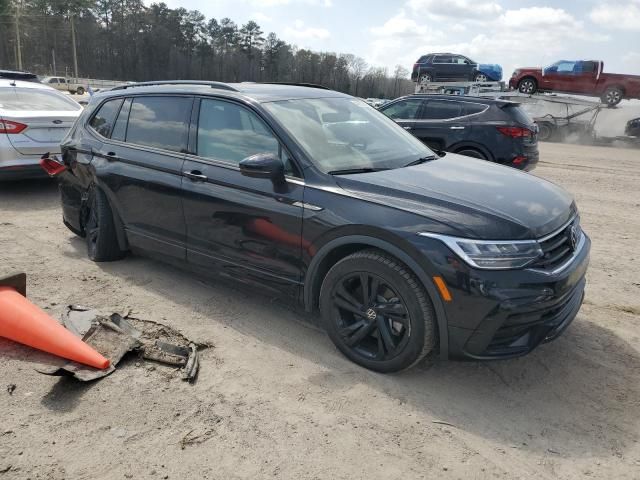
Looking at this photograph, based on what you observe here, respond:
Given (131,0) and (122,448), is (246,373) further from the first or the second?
(131,0)

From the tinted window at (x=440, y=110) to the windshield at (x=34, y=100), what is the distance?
6153 millimetres

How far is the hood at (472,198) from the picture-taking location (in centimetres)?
295

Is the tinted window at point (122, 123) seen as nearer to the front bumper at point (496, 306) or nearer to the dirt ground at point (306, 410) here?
the dirt ground at point (306, 410)

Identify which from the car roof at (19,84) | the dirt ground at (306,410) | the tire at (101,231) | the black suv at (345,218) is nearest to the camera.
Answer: the dirt ground at (306,410)

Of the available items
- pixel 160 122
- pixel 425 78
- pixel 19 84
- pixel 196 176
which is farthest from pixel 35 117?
pixel 425 78

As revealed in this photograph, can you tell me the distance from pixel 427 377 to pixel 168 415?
1.58 metres

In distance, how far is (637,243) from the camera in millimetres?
6270

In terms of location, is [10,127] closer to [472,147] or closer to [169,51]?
[472,147]

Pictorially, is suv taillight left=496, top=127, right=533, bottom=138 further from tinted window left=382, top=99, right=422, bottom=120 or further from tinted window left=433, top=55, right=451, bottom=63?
tinted window left=433, top=55, right=451, bottom=63

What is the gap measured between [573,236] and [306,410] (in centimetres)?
204

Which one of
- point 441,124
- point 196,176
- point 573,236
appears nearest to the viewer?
point 573,236

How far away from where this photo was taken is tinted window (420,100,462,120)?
966 centimetres

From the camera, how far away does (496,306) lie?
2.82m

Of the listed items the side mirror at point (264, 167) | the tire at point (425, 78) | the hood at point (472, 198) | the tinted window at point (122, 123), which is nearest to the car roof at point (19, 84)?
the tinted window at point (122, 123)
